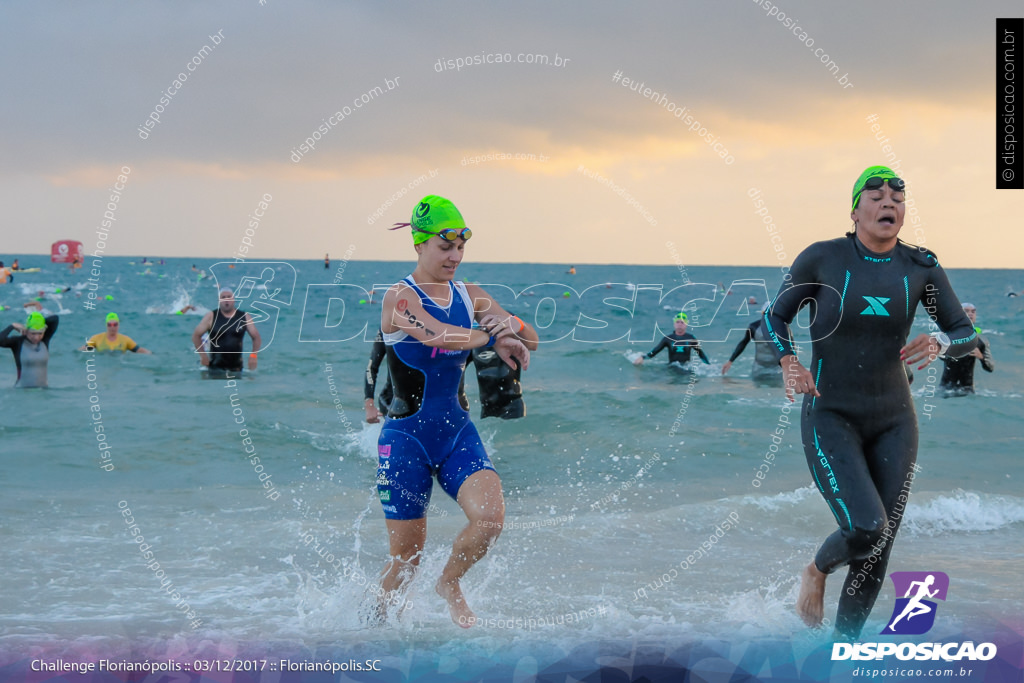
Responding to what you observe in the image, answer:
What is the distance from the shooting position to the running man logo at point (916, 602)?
16.4 feet

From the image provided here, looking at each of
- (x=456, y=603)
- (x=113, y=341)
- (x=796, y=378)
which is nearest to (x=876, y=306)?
(x=796, y=378)

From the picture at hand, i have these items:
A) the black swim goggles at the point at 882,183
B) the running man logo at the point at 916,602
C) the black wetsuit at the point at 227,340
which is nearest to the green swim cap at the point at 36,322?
the black wetsuit at the point at 227,340

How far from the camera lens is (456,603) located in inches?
195

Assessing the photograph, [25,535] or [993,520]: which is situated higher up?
[993,520]

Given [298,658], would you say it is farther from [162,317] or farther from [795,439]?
[162,317]

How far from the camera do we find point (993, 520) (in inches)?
317

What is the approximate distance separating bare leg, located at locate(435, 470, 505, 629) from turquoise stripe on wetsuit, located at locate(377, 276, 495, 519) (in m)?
0.09

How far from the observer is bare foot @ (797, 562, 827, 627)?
499cm

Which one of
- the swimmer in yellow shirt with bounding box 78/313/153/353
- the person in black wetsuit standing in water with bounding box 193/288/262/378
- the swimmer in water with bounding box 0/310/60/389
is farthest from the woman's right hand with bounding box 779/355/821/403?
the swimmer in yellow shirt with bounding box 78/313/153/353

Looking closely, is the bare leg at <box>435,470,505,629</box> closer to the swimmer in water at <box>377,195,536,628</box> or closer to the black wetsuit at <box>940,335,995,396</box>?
the swimmer in water at <box>377,195,536,628</box>

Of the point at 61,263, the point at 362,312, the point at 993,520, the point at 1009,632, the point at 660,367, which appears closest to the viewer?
the point at 1009,632

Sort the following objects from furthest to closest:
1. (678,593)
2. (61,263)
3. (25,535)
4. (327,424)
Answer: (61,263)
(327,424)
(25,535)
(678,593)

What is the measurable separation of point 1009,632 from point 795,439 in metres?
7.53

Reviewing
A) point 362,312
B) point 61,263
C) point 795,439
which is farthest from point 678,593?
point 61,263
